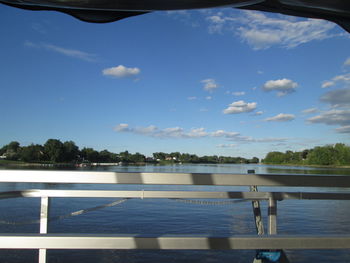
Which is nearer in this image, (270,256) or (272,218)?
(270,256)

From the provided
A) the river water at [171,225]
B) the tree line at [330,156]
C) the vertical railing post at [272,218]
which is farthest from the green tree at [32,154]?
the vertical railing post at [272,218]

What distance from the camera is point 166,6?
176cm

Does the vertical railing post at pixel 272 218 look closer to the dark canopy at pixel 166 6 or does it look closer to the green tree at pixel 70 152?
the dark canopy at pixel 166 6

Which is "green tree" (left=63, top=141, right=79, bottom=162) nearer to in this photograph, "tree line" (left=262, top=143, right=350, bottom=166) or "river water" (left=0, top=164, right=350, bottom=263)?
"tree line" (left=262, top=143, right=350, bottom=166)

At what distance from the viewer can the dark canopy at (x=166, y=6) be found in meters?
1.67

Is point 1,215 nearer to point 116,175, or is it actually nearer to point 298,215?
point 298,215

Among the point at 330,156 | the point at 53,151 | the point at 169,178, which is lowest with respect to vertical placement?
the point at 330,156

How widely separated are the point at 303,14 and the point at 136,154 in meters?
99.0

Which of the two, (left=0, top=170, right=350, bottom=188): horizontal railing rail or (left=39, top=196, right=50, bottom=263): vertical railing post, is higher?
(left=0, top=170, right=350, bottom=188): horizontal railing rail

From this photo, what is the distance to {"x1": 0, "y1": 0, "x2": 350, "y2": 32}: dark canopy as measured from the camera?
5.48ft

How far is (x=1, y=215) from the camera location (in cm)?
1026

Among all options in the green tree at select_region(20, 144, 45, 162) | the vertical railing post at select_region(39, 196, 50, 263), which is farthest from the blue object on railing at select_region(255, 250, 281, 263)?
the green tree at select_region(20, 144, 45, 162)

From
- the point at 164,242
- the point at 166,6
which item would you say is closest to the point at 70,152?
the point at 166,6

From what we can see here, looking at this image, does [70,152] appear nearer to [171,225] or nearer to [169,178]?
[171,225]
